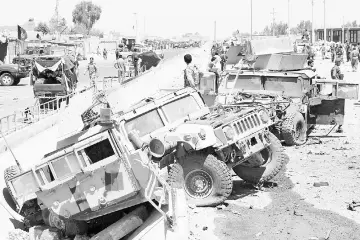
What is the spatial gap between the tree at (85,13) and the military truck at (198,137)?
111333mm

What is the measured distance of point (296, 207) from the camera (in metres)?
9.68

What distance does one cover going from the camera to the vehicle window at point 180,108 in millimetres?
9664

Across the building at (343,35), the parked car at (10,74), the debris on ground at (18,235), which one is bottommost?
the debris on ground at (18,235)

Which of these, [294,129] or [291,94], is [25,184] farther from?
[291,94]

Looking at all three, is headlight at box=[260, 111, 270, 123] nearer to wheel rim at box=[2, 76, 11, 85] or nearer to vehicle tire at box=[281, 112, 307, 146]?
vehicle tire at box=[281, 112, 307, 146]

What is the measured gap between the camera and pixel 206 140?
8914mm

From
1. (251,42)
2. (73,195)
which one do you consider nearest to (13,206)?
(73,195)

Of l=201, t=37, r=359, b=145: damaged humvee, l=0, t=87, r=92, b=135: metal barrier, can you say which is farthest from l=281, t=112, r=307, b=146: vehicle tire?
l=0, t=87, r=92, b=135: metal barrier

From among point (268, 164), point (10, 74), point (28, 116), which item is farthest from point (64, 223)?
point (10, 74)

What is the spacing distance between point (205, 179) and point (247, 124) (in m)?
1.20

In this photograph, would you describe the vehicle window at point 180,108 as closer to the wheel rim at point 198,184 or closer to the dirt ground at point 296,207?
the wheel rim at point 198,184

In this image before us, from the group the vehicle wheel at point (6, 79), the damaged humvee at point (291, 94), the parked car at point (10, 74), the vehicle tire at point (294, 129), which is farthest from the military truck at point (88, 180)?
the vehicle wheel at point (6, 79)

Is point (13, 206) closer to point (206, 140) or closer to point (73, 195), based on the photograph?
point (73, 195)

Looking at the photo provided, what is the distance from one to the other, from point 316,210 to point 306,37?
144 ft
